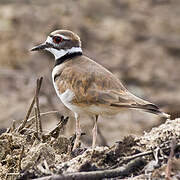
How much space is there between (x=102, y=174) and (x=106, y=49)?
731 cm

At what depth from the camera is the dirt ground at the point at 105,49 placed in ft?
31.6

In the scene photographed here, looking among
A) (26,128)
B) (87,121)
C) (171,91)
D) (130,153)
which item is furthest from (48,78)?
(130,153)

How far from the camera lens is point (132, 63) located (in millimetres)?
11000

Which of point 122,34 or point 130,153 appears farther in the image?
point 122,34

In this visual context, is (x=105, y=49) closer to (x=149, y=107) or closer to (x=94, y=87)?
(x=94, y=87)

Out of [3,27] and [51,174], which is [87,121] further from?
[51,174]

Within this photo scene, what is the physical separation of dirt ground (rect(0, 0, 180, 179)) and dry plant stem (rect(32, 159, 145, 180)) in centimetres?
438

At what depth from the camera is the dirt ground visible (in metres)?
9.62

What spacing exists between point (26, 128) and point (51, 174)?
48.6 inches

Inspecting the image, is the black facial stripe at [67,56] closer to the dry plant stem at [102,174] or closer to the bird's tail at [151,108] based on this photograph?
the bird's tail at [151,108]

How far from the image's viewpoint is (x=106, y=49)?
11.4 metres

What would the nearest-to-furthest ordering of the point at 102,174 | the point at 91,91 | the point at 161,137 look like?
the point at 102,174, the point at 161,137, the point at 91,91

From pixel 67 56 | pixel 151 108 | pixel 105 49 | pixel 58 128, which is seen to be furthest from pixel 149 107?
pixel 105 49

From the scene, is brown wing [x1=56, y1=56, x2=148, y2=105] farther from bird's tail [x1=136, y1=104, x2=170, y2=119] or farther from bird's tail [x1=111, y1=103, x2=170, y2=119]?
bird's tail [x1=136, y1=104, x2=170, y2=119]
